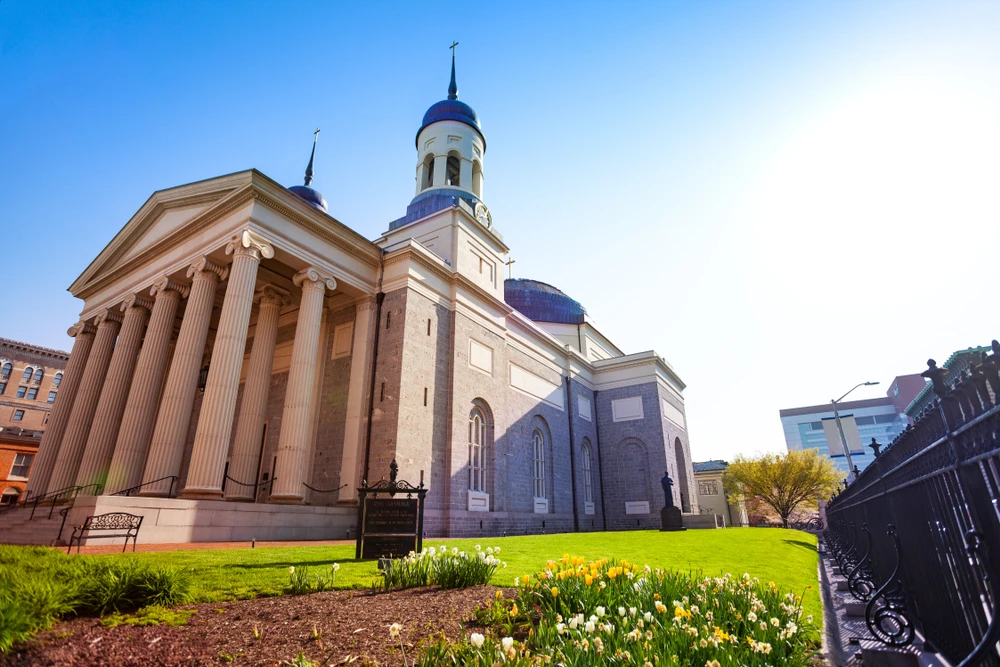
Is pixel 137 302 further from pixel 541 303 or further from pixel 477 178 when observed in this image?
pixel 541 303

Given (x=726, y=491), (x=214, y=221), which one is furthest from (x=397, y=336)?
(x=726, y=491)

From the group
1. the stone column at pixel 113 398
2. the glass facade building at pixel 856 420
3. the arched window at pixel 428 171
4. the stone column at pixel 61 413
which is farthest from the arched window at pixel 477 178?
the glass facade building at pixel 856 420

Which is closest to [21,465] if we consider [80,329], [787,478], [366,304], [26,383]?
[26,383]

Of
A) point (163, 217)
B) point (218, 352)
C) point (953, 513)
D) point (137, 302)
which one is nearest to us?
point (953, 513)

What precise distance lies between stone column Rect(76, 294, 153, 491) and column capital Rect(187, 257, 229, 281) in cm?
460

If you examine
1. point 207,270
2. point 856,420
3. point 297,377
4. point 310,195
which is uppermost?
point 856,420

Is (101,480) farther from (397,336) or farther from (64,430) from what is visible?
(397,336)

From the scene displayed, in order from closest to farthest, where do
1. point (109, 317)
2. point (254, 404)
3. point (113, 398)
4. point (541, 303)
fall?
point (254, 404) < point (113, 398) < point (109, 317) < point (541, 303)

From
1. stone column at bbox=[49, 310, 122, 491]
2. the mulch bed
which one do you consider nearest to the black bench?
the mulch bed

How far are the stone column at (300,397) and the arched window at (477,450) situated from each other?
22.2 ft

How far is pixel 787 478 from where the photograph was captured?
43.6 m

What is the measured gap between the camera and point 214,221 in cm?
1841

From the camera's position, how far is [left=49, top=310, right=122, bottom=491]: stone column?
63.2 ft

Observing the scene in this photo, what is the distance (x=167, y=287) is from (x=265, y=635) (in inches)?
729
